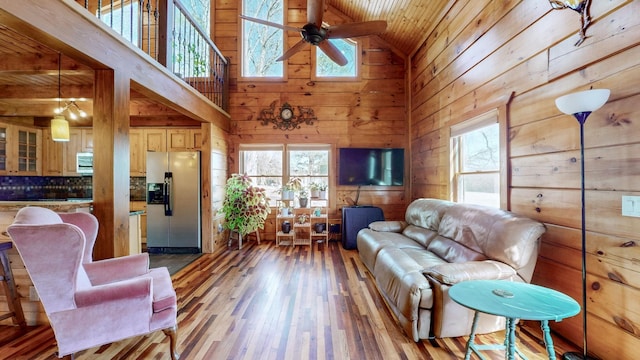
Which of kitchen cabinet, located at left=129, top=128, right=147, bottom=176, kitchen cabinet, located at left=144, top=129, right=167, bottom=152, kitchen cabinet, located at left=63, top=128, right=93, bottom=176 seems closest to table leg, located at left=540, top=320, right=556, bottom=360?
kitchen cabinet, located at left=144, top=129, right=167, bottom=152

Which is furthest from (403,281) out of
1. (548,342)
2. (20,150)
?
(20,150)

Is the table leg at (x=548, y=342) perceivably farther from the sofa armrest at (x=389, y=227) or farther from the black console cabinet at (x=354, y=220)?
the black console cabinet at (x=354, y=220)

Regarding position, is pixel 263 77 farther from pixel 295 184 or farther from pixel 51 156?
pixel 51 156

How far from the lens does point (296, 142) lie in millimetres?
5246

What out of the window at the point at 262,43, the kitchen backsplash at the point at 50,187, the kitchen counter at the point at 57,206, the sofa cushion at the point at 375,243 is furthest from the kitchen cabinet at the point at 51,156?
the sofa cushion at the point at 375,243

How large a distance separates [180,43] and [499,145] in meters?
4.23

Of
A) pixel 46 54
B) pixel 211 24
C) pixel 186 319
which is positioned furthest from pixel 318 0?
pixel 211 24

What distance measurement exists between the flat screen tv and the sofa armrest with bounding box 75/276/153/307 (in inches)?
149

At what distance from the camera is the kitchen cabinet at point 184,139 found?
4.80 metres

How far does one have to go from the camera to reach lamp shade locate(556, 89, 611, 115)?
1473 mm

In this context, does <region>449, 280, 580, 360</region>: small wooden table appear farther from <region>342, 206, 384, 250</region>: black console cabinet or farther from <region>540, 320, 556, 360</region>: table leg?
<region>342, 206, 384, 250</region>: black console cabinet

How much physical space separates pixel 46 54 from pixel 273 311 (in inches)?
139

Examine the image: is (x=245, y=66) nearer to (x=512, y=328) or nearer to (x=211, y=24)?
(x=211, y=24)

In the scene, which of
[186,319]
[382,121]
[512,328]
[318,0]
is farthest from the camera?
[382,121]
